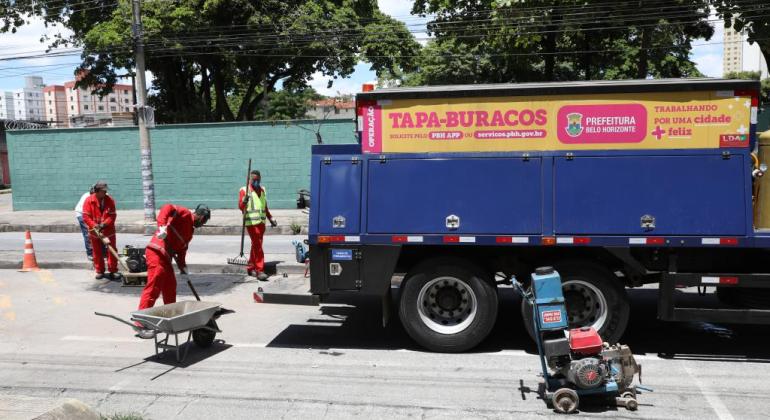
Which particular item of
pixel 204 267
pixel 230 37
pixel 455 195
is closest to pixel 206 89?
pixel 230 37

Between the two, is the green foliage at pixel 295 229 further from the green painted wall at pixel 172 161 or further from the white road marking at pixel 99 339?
the white road marking at pixel 99 339

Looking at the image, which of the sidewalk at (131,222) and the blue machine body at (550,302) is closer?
the blue machine body at (550,302)

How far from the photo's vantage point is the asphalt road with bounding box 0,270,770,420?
538 cm

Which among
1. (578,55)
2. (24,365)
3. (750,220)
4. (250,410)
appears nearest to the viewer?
(250,410)

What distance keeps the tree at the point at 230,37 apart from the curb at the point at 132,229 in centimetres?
874

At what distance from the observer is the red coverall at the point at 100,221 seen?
1076 cm

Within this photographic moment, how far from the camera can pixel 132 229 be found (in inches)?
773

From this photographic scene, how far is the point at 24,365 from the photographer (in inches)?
264

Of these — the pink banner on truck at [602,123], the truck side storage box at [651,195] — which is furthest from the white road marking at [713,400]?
the pink banner on truck at [602,123]

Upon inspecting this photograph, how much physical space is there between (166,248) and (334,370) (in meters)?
2.47

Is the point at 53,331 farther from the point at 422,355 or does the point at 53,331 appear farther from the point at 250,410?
the point at 422,355

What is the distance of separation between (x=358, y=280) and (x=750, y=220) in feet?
12.8

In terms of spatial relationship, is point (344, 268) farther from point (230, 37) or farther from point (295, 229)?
point (230, 37)

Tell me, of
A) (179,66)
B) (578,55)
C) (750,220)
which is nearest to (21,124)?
(179,66)
